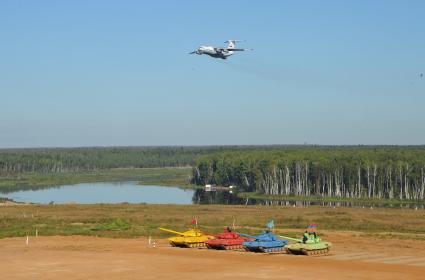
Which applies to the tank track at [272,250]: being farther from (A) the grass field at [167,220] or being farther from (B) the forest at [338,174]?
(B) the forest at [338,174]

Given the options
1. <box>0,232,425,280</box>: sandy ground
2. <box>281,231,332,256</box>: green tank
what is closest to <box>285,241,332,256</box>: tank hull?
<box>281,231,332,256</box>: green tank

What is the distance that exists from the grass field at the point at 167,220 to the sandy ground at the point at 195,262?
26.9 feet

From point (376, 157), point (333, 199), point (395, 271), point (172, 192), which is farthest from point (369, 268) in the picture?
point (172, 192)

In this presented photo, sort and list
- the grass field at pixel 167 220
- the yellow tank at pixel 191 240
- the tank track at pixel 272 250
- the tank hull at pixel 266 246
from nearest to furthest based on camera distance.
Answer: the tank hull at pixel 266 246 < the tank track at pixel 272 250 < the yellow tank at pixel 191 240 < the grass field at pixel 167 220

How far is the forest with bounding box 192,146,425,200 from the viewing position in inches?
5556

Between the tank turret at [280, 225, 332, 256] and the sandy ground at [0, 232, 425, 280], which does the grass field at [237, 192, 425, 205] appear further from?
the tank turret at [280, 225, 332, 256]

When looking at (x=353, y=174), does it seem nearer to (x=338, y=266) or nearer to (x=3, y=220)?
(x=3, y=220)

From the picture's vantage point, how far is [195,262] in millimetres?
45531

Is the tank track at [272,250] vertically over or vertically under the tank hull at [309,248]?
under

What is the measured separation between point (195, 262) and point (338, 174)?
106 meters

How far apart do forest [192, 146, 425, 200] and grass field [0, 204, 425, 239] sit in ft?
153

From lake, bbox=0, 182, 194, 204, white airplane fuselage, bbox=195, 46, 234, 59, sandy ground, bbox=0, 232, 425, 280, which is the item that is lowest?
sandy ground, bbox=0, 232, 425, 280

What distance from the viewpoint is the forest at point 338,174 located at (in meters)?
141

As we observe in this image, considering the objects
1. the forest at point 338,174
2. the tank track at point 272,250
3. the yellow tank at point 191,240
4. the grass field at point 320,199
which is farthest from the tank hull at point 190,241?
the forest at point 338,174
